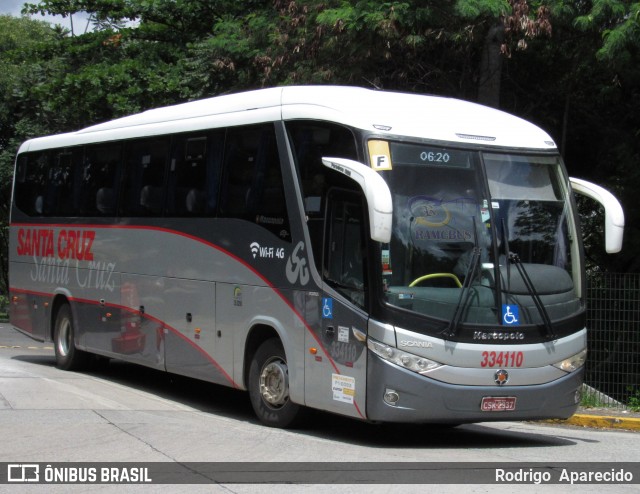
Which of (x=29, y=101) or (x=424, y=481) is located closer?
(x=424, y=481)

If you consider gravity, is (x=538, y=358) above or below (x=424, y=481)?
above

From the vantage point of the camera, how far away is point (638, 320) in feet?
47.4

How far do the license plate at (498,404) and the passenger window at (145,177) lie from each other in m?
5.97

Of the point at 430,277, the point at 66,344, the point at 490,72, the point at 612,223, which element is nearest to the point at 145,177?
the point at 66,344

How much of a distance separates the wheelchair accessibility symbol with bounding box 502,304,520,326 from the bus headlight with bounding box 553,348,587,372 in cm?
72

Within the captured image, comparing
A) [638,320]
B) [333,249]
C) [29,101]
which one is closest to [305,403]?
[333,249]

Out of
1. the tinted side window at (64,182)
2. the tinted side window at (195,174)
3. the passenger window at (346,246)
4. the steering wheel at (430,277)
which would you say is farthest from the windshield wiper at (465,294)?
the tinted side window at (64,182)

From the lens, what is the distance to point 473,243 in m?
9.87

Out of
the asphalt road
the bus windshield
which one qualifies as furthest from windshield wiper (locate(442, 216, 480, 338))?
the asphalt road

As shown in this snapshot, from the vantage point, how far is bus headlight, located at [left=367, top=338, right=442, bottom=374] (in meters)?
9.62

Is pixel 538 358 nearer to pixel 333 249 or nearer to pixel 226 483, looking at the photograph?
pixel 333 249

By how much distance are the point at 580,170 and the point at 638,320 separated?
483 centimetres

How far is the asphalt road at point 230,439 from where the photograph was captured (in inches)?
348

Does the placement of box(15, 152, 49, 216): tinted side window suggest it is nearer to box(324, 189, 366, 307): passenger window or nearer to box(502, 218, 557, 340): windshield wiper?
box(324, 189, 366, 307): passenger window
